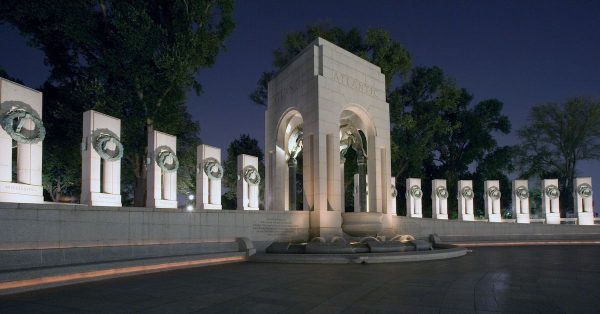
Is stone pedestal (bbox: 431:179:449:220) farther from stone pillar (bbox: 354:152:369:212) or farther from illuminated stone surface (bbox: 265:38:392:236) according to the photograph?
illuminated stone surface (bbox: 265:38:392:236)

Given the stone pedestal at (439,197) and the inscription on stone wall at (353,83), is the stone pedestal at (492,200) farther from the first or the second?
the inscription on stone wall at (353,83)

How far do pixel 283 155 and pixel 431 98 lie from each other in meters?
24.9

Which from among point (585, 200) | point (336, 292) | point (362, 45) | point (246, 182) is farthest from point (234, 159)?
point (336, 292)

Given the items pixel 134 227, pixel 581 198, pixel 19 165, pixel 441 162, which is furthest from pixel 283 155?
pixel 441 162

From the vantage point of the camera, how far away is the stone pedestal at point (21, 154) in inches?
537

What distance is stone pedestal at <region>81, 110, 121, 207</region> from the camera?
54.7ft

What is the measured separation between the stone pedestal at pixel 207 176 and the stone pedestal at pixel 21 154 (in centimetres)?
826

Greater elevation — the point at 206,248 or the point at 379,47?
the point at 379,47

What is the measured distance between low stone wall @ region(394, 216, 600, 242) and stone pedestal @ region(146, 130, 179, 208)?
14162 millimetres

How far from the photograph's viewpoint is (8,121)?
13.6 metres

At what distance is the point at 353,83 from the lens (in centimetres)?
2561

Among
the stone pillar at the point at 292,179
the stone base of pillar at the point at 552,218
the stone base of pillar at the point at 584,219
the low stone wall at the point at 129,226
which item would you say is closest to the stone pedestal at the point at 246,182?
the low stone wall at the point at 129,226

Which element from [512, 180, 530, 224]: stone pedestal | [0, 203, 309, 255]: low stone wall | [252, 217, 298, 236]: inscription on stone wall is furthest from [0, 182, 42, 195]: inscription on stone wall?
[512, 180, 530, 224]: stone pedestal

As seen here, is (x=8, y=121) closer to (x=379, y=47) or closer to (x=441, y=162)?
(x=379, y=47)
